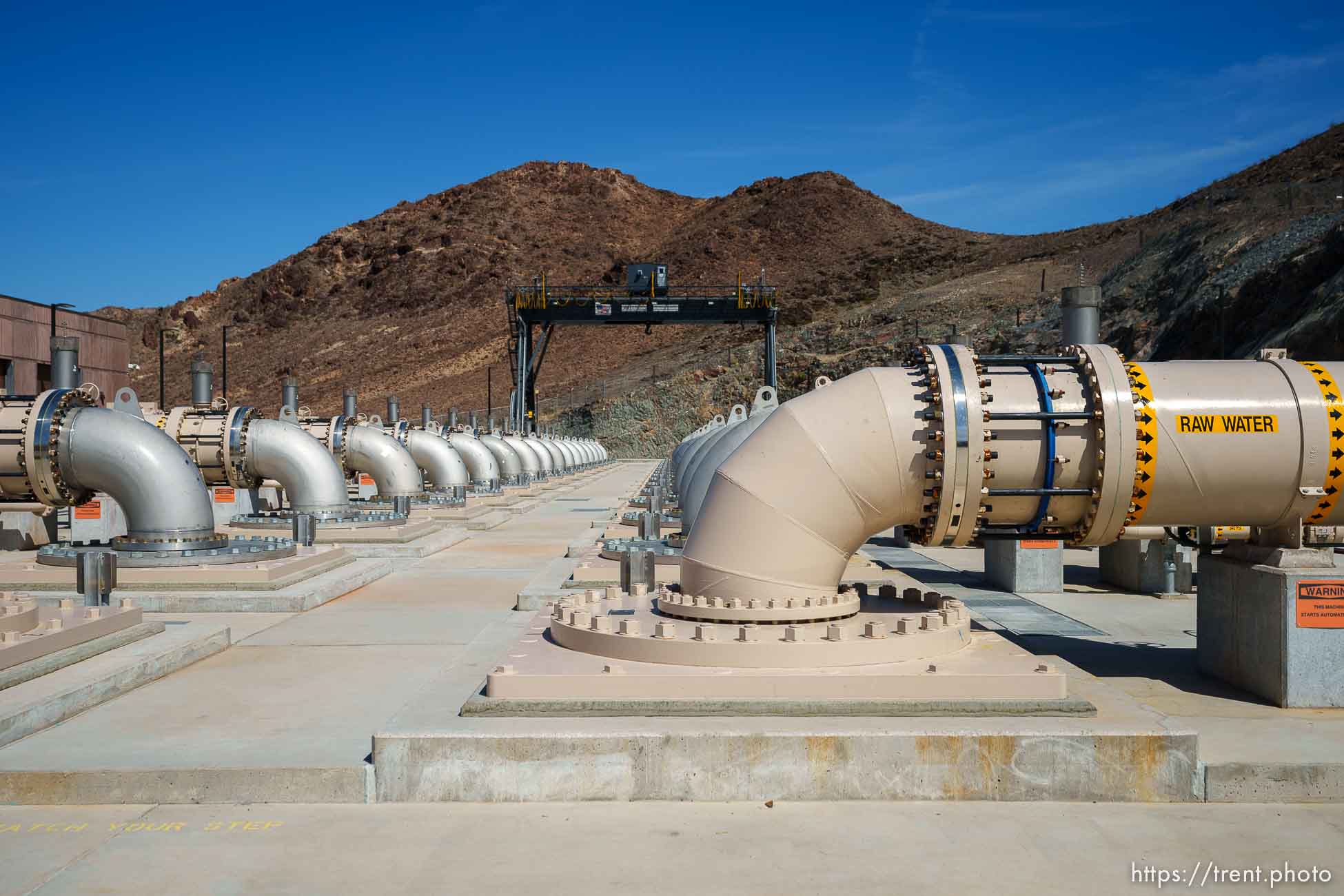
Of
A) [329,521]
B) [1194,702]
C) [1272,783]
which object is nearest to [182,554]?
[329,521]

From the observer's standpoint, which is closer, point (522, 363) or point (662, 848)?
point (662, 848)

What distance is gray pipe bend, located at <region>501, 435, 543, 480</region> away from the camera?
31.8 metres

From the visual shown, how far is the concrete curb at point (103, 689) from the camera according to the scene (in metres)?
5.28

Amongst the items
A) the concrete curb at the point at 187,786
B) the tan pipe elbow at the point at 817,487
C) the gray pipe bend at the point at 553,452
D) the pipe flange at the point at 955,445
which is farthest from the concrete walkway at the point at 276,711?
the gray pipe bend at the point at 553,452

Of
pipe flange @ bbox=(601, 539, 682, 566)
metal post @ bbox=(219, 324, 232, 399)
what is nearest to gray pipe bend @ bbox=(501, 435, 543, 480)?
metal post @ bbox=(219, 324, 232, 399)

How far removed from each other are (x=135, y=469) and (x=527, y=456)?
75.6ft

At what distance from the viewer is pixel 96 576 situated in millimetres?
7617

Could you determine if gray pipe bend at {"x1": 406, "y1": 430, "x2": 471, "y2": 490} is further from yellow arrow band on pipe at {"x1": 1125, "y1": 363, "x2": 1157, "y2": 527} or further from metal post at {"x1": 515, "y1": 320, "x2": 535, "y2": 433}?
metal post at {"x1": 515, "y1": 320, "x2": 535, "y2": 433}

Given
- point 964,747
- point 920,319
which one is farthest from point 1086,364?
point 920,319

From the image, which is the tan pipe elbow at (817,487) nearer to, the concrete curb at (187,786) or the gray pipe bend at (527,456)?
the concrete curb at (187,786)

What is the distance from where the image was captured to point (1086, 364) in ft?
19.0

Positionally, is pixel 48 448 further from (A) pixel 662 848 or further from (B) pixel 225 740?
(A) pixel 662 848

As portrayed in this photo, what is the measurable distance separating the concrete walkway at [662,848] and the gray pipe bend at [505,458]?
2370 cm

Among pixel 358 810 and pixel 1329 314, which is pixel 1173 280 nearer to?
pixel 1329 314
